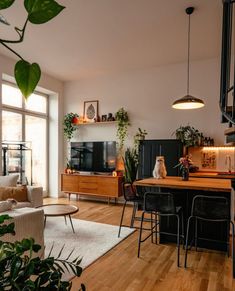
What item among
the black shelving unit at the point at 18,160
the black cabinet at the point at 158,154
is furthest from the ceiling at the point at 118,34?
the black shelving unit at the point at 18,160

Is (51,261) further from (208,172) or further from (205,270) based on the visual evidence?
(208,172)

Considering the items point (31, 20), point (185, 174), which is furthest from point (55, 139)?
point (31, 20)

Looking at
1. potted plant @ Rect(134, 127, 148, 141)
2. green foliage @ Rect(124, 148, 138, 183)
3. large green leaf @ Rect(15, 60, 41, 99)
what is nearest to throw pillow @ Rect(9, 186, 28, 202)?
green foliage @ Rect(124, 148, 138, 183)

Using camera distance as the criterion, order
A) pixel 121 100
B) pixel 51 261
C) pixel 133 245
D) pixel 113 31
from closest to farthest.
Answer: pixel 51 261
pixel 133 245
pixel 113 31
pixel 121 100

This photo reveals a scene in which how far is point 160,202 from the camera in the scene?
287cm

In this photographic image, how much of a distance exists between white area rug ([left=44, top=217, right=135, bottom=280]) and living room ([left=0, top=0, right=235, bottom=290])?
0.15 metres

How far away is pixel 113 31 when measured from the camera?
3920mm

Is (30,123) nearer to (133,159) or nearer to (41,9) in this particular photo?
(133,159)

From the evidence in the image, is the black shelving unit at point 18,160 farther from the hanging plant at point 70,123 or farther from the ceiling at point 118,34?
the ceiling at point 118,34

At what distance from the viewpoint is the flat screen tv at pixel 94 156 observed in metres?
5.90

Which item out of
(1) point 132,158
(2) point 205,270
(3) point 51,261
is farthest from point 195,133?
(3) point 51,261

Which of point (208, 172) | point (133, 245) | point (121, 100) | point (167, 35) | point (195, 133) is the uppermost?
point (167, 35)

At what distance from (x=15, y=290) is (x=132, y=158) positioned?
4.90 m

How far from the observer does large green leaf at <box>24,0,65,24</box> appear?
1.81 ft
